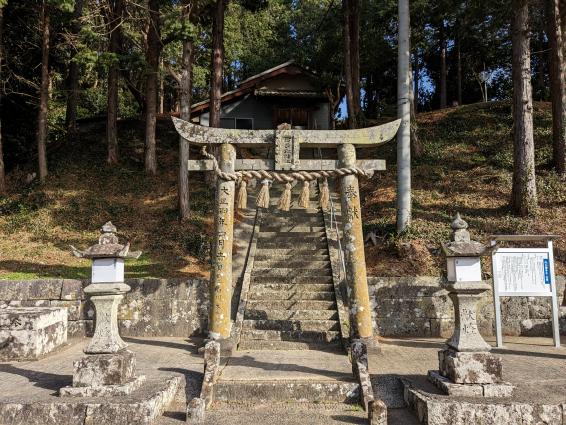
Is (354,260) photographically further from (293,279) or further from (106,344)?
(106,344)

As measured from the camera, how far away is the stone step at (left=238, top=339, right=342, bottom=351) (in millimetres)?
8156

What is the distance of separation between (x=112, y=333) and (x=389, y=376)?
4.04 meters

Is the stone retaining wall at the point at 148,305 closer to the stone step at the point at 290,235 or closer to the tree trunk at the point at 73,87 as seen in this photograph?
the stone step at the point at 290,235

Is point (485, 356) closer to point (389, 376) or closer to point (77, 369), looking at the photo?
point (389, 376)

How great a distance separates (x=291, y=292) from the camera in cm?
987

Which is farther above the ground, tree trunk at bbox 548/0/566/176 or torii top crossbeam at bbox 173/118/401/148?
tree trunk at bbox 548/0/566/176

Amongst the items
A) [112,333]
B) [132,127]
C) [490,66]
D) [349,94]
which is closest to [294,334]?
[112,333]

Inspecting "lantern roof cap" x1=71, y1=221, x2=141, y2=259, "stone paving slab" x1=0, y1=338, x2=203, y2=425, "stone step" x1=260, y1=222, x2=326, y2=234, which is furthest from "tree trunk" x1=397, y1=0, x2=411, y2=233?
"lantern roof cap" x1=71, y1=221, x2=141, y2=259

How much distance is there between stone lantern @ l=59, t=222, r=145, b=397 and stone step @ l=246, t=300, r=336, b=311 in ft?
12.3

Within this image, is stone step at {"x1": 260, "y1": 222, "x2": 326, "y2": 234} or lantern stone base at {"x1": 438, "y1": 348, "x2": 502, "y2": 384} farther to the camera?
stone step at {"x1": 260, "y1": 222, "x2": 326, "y2": 234}

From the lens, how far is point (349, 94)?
20047 millimetres

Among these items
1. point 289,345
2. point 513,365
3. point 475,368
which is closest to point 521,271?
point 513,365

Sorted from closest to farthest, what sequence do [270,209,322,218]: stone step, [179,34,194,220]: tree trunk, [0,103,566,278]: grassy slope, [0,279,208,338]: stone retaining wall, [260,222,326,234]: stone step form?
[0,279,208,338]: stone retaining wall
[0,103,566,278]: grassy slope
[260,222,326,234]: stone step
[179,34,194,220]: tree trunk
[270,209,322,218]: stone step

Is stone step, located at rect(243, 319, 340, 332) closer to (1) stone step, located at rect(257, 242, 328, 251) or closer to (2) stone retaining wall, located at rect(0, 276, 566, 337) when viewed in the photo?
(2) stone retaining wall, located at rect(0, 276, 566, 337)
